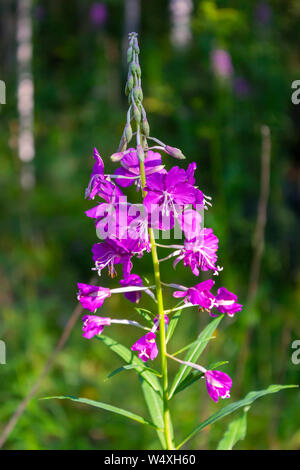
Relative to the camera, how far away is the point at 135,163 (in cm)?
141

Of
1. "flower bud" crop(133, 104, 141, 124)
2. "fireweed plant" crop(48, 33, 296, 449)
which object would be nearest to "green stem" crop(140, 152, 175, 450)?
"fireweed plant" crop(48, 33, 296, 449)

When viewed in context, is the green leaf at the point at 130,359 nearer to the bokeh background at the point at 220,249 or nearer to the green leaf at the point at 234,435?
the green leaf at the point at 234,435

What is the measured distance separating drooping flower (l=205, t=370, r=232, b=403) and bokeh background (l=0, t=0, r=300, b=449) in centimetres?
119

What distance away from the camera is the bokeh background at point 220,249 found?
11.2 feet

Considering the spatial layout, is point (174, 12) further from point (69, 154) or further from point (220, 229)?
point (220, 229)

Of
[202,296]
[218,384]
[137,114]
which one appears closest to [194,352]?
[218,384]

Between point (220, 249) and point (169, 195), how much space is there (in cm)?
285

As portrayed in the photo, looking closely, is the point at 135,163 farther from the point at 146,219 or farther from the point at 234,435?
the point at 234,435

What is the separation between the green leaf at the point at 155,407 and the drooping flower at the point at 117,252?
0.47m

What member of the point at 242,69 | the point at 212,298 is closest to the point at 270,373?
the point at 212,298

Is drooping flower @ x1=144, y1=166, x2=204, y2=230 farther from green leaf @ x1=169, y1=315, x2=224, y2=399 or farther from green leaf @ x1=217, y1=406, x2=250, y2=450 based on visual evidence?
green leaf @ x1=217, y1=406, x2=250, y2=450

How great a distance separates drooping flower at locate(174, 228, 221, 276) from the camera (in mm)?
1405

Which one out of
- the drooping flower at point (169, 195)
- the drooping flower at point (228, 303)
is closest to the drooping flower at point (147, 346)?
the drooping flower at point (228, 303)

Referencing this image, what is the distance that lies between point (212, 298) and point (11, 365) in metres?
2.52
